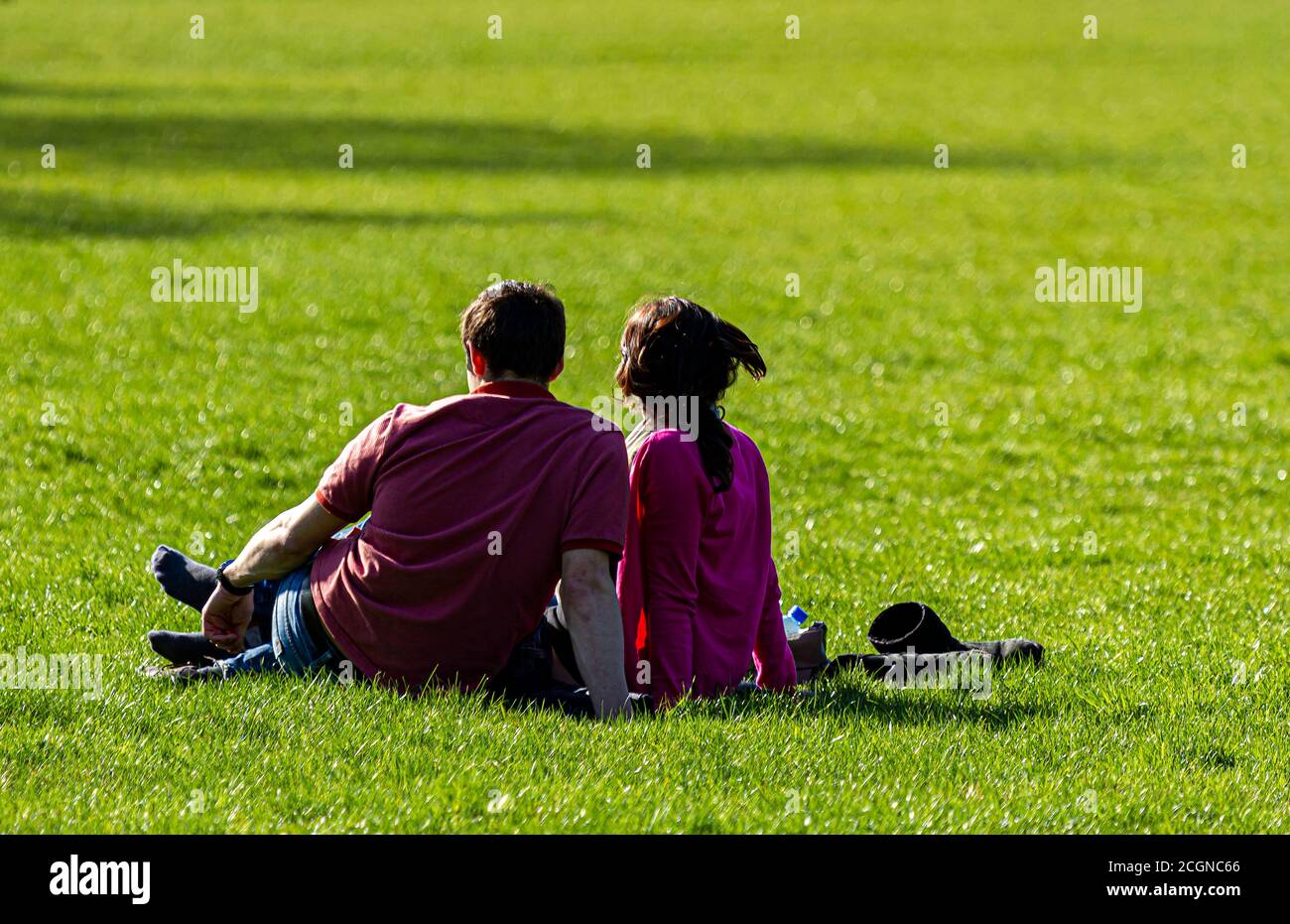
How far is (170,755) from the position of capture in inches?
207

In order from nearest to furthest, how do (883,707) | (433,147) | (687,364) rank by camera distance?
(687,364)
(883,707)
(433,147)

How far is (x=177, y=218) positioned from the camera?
20688 millimetres

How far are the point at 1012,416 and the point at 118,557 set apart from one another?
791 cm

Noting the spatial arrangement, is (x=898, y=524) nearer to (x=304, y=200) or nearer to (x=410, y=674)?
(x=410, y=674)

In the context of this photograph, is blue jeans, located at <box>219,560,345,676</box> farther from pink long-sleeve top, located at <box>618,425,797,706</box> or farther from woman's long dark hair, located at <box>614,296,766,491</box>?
woman's long dark hair, located at <box>614,296,766,491</box>

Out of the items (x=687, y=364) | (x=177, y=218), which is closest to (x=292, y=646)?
(x=687, y=364)

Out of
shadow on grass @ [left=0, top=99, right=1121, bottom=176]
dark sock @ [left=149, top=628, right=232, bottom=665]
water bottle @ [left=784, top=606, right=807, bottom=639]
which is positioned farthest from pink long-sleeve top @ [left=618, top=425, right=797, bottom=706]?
shadow on grass @ [left=0, top=99, right=1121, bottom=176]

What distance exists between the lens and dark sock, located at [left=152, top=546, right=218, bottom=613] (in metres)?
6.32

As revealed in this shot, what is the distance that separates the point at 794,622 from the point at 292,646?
2297 millimetres

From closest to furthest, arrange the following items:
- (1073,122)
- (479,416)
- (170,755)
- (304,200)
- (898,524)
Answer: (170,755) → (479,416) → (898,524) → (304,200) → (1073,122)

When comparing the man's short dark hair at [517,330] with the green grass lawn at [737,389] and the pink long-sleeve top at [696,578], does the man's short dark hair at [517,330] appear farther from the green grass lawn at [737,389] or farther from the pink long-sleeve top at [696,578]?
the green grass lawn at [737,389]

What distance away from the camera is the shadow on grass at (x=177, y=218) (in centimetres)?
1931

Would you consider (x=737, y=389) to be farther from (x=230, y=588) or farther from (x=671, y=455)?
(x=230, y=588)
